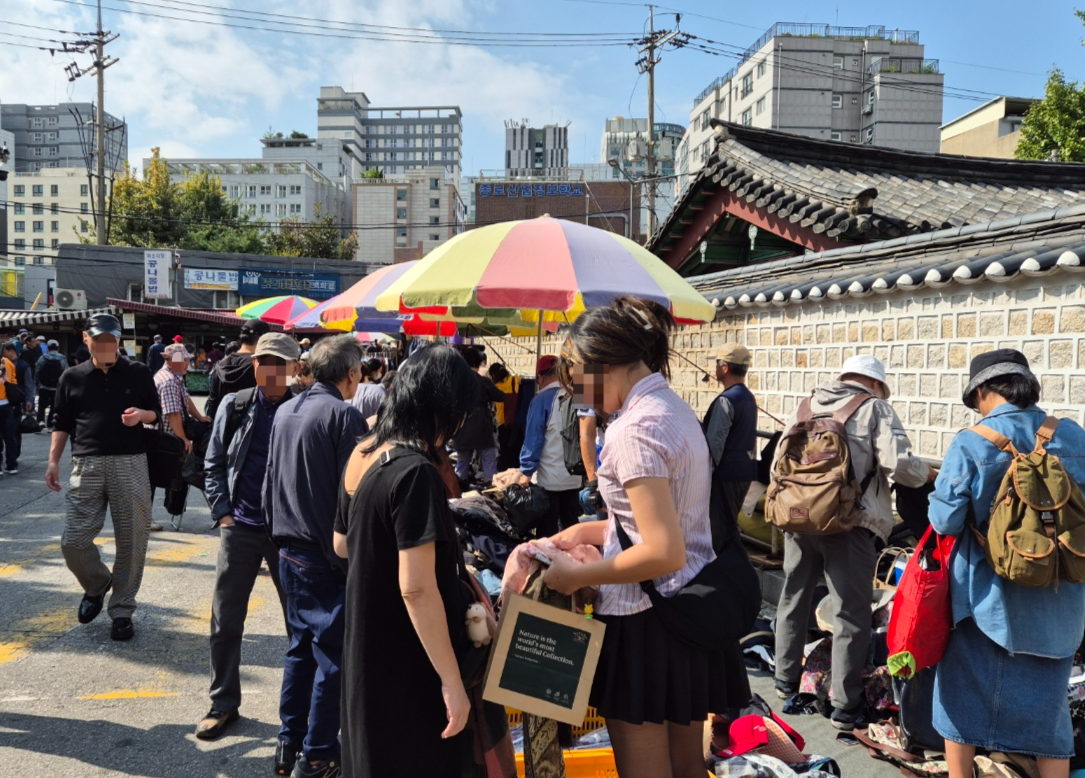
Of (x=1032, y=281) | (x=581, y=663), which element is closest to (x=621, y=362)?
(x=581, y=663)

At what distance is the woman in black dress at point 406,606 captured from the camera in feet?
6.53

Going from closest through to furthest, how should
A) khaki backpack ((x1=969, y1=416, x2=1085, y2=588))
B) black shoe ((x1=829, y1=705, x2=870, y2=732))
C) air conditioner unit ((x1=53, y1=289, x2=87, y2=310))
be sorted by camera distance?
1. khaki backpack ((x1=969, y1=416, x2=1085, y2=588))
2. black shoe ((x1=829, y1=705, x2=870, y2=732))
3. air conditioner unit ((x1=53, y1=289, x2=87, y2=310))

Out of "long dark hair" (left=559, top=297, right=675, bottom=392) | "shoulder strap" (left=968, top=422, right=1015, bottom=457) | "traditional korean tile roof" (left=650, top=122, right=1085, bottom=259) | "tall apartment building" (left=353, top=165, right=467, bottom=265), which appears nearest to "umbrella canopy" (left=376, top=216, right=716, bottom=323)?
"long dark hair" (left=559, top=297, right=675, bottom=392)

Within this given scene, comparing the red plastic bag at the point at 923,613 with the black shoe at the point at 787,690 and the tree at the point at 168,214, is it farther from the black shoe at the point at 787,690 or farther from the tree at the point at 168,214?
the tree at the point at 168,214

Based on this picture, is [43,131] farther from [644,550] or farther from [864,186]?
[644,550]

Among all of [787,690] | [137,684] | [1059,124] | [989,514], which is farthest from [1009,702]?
[1059,124]

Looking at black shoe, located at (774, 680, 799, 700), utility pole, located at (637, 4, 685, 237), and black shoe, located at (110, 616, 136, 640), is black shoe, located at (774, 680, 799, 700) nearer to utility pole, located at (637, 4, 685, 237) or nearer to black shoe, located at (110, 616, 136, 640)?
black shoe, located at (110, 616, 136, 640)

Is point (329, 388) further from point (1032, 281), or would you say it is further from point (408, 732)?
point (1032, 281)

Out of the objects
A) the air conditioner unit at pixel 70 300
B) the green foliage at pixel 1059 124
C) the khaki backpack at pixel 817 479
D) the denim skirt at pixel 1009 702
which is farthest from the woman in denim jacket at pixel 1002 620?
the air conditioner unit at pixel 70 300

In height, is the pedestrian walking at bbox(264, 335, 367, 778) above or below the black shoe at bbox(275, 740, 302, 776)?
above

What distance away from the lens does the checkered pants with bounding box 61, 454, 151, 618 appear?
464 centimetres

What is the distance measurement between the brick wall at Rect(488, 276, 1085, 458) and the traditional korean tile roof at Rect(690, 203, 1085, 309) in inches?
4.9

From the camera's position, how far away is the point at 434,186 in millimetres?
84625

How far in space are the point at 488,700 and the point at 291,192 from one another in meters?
91.7
